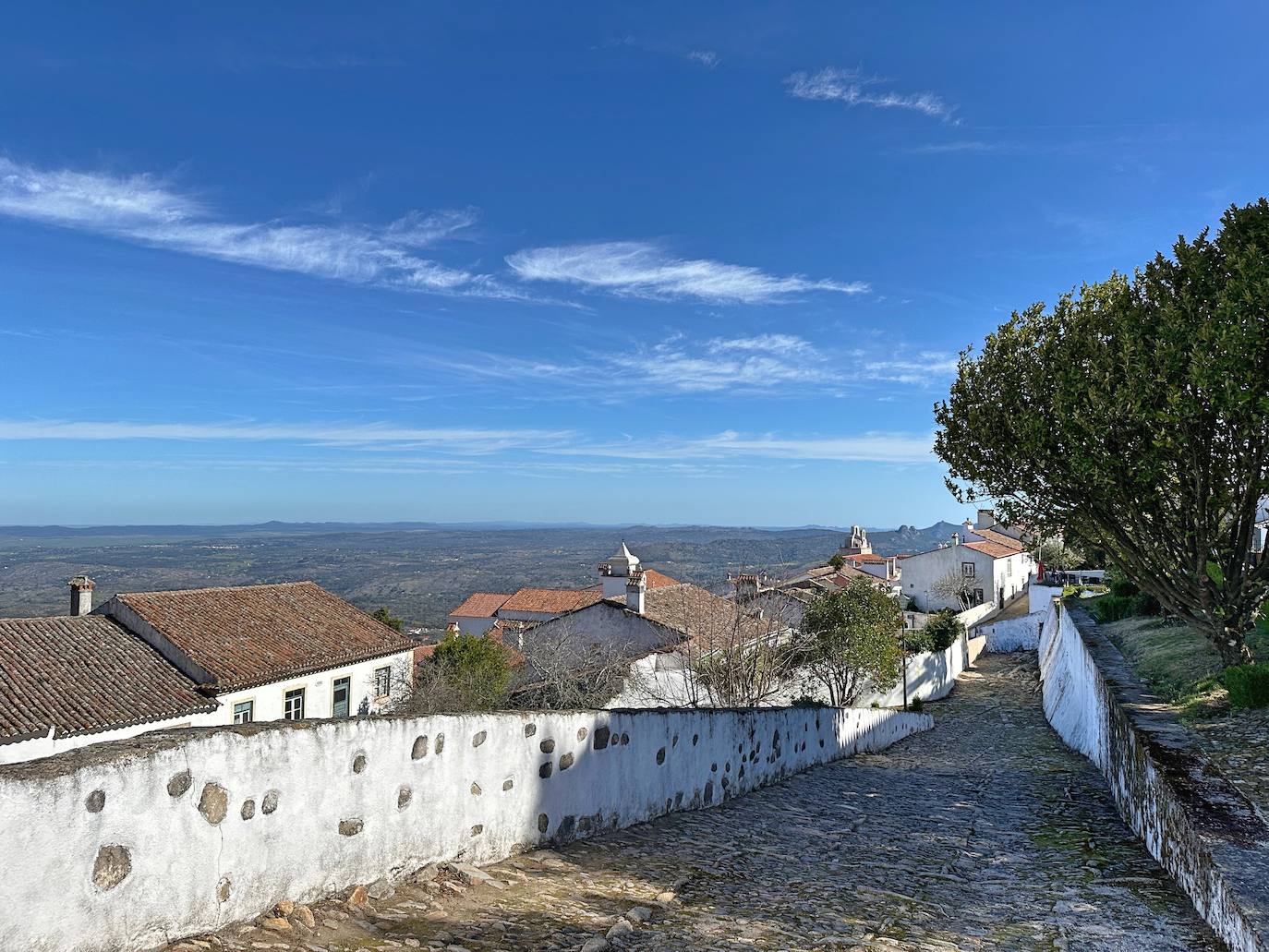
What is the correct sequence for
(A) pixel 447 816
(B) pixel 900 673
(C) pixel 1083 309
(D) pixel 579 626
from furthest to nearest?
(D) pixel 579 626 < (B) pixel 900 673 < (C) pixel 1083 309 < (A) pixel 447 816

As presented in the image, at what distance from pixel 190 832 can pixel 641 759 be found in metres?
4.41

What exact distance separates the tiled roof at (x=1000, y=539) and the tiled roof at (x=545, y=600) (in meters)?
30.5

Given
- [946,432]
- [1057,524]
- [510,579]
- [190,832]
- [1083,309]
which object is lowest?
[510,579]

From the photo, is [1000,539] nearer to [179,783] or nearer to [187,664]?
[187,664]

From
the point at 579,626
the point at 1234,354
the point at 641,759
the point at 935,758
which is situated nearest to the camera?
the point at 641,759

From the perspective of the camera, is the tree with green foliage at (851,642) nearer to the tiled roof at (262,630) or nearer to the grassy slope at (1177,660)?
the grassy slope at (1177,660)

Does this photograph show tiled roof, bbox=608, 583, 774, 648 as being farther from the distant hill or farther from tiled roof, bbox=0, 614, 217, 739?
tiled roof, bbox=0, 614, 217, 739

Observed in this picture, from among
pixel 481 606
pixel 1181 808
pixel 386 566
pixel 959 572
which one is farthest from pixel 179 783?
pixel 386 566

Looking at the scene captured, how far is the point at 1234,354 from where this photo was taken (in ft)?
30.9

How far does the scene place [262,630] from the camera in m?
27.1

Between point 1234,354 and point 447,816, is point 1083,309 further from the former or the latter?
point 447,816

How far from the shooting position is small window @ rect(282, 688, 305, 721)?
2503cm

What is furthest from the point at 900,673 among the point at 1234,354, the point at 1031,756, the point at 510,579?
the point at 510,579

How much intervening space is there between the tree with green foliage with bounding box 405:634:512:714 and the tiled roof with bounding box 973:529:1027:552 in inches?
1661
